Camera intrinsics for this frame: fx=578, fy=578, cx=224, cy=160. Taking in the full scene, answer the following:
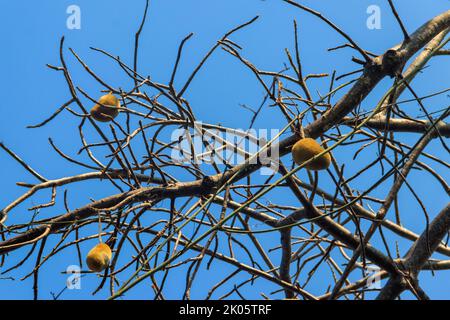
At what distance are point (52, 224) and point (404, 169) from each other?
3.88 ft

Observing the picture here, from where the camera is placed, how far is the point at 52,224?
5.99 ft

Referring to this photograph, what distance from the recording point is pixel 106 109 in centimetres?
212

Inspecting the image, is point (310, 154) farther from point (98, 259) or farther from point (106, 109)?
point (106, 109)

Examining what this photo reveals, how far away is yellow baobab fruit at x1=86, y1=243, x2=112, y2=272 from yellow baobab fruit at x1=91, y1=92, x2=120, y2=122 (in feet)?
1.92

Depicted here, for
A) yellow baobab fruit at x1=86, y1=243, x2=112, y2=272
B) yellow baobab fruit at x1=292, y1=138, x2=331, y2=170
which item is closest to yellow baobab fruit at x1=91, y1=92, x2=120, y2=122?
yellow baobab fruit at x1=86, y1=243, x2=112, y2=272

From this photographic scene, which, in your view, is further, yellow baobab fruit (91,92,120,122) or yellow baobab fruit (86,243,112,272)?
yellow baobab fruit (91,92,120,122)

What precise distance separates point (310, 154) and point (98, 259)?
2.19 ft

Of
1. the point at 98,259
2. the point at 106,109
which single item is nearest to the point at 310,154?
the point at 98,259

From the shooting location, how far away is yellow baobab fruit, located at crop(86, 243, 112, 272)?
1646 mm

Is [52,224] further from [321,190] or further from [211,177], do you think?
[321,190]

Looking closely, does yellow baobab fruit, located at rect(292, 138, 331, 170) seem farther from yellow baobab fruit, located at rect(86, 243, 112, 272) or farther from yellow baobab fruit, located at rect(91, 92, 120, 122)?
yellow baobab fruit, located at rect(91, 92, 120, 122)

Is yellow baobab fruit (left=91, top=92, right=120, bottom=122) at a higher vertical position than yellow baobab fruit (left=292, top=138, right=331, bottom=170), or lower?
higher
